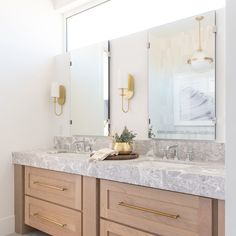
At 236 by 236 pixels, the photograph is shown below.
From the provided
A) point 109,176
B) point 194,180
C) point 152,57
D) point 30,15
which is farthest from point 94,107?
point 194,180

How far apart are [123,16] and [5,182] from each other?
2.02m

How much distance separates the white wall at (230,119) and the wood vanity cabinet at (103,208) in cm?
63

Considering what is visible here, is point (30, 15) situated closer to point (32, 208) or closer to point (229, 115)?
point (32, 208)

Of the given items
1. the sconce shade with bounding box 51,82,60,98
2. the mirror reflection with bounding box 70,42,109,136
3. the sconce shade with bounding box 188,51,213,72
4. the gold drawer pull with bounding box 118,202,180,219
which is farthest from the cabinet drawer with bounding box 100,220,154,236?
the sconce shade with bounding box 51,82,60,98

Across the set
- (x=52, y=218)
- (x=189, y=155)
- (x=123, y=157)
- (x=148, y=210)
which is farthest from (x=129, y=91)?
(x=52, y=218)

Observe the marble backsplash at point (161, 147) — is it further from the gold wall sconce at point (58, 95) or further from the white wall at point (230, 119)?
Answer: the white wall at point (230, 119)

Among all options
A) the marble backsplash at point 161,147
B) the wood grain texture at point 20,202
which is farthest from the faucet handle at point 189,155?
the wood grain texture at point 20,202

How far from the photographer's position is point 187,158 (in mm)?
2037

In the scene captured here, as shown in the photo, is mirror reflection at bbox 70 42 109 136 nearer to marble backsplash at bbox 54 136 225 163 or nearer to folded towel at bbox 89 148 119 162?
marble backsplash at bbox 54 136 225 163

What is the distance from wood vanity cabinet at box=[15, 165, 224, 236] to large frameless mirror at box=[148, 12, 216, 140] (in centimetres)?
67

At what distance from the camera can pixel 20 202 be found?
2.66 metres

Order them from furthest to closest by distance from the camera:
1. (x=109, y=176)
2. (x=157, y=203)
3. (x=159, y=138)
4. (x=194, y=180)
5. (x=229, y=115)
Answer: (x=159, y=138) → (x=109, y=176) → (x=157, y=203) → (x=194, y=180) → (x=229, y=115)

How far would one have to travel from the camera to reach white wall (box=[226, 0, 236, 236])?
0.73 metres

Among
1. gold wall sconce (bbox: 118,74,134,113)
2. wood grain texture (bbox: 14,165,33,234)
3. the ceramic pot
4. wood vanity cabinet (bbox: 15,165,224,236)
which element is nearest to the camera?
wood vanity cabinet (bbox: 15,165,224,236)
